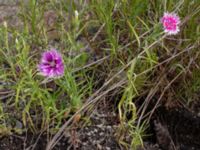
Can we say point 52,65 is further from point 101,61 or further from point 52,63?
point 101,61

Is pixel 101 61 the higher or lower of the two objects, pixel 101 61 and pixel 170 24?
the lower

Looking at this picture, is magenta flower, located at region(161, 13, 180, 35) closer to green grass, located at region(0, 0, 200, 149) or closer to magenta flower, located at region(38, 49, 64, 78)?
green grass, located at region(0, 0, 200, 149)

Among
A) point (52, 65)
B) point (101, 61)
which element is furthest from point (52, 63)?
point (101, 61)

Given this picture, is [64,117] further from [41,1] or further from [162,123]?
[41,1]

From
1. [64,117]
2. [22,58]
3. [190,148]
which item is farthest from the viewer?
[190,148]

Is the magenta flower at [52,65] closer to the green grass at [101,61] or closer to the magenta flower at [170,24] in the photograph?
the green grass at [101,61]

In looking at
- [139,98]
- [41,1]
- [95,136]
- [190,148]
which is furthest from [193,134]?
[41,1]

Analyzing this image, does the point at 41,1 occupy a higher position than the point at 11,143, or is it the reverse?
the point at 41,1
